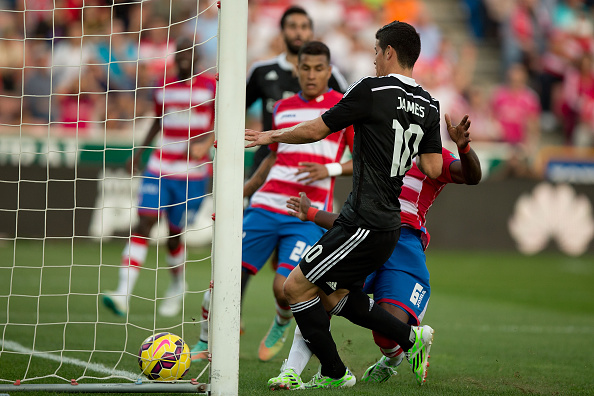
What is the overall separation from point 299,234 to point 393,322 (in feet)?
4.57

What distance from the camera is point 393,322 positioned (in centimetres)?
496

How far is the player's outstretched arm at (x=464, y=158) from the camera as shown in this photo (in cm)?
471

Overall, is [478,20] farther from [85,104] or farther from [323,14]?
[85,104]

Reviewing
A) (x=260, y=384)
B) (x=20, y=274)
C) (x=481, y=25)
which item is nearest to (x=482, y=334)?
(x=260, y=384)

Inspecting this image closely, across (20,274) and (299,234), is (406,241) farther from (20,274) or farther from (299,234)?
(20,274)

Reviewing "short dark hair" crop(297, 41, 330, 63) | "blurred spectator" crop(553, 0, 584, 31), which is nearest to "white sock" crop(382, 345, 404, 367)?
"short dark hair" crop(297, 41, 330, 63)

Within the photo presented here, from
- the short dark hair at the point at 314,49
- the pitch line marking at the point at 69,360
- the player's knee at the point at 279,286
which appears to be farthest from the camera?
the player's knee at the point at 279,286

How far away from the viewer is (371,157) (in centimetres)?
452

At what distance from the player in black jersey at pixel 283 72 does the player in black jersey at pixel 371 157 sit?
7.56 feet

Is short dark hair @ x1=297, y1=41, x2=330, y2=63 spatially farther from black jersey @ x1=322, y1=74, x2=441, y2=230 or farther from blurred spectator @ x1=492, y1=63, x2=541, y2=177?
blurred spectator @ x1=492, y1=63, x2=541, y2=177

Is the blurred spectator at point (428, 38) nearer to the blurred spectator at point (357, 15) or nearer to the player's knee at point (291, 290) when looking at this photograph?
the blurred spectator at point (357, 15)

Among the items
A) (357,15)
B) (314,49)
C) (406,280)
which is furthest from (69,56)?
(406,280)

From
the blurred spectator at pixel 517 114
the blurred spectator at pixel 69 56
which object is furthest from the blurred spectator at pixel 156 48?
the blurred spectator at pixel 517 114

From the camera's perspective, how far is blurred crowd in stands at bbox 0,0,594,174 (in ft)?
45.9
